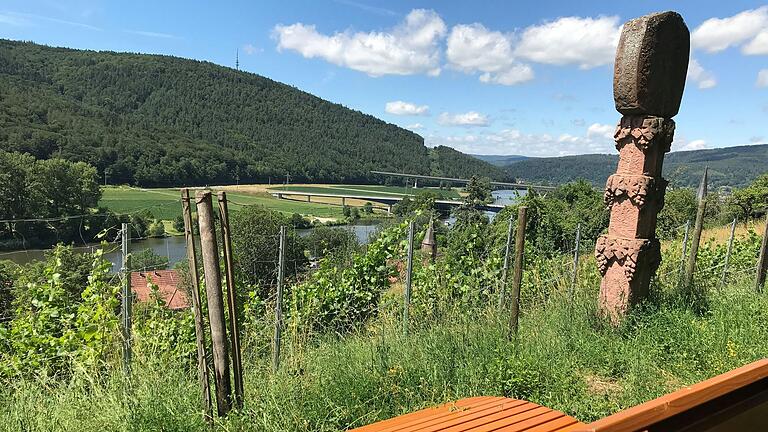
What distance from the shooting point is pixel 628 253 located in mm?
5176

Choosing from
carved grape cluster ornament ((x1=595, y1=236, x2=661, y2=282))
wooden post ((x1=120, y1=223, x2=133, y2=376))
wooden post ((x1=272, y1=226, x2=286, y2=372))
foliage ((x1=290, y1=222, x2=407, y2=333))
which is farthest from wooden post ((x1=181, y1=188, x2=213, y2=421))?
carved grape cluster ornament ((x1=595, y1=236, x2=661, y2=282))

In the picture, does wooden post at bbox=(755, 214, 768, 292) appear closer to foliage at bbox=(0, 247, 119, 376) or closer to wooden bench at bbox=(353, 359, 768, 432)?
wooden bench at bbox=(353, 359, 768, 432)

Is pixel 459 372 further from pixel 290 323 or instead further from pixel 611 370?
pixel 290 323

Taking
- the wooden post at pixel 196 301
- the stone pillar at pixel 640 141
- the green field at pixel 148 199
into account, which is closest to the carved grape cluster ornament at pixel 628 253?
the stone pillar at pixel 640 141

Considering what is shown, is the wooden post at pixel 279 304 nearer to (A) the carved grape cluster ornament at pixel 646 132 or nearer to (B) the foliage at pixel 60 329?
(B) the foliage at pixel 60 329

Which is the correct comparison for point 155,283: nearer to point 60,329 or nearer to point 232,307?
point 60,329

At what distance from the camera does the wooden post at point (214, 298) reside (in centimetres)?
292

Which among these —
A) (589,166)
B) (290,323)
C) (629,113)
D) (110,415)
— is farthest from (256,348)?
(589,166)

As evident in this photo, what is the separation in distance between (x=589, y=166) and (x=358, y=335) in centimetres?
13989

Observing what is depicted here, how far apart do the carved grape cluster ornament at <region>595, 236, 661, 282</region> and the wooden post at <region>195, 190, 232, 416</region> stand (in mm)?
4323

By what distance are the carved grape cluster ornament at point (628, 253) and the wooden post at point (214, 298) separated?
170 inches

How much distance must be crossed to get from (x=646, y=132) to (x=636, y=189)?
62 cm

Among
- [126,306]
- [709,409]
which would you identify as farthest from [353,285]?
[709,409]

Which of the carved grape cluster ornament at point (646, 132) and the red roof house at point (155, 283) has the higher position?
the carved grape cluster ornament at point (646, 132)
